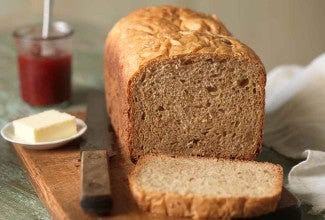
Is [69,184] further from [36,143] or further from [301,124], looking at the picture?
[301,124]

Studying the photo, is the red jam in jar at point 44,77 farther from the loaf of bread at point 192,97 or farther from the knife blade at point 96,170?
the loaf of bread at point 192,97

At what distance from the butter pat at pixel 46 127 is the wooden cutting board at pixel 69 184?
0.04 m

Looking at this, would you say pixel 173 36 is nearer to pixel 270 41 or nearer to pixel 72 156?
pixel 72 156

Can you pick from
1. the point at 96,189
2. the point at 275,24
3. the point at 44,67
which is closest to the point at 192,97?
the point at 96,189

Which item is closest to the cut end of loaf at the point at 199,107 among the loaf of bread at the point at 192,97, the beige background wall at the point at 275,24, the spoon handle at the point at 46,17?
the loaf of bread at the point at 192,97

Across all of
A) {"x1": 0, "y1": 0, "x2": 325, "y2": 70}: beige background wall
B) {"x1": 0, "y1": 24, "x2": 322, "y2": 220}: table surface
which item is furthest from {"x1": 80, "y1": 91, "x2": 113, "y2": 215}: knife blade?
{"x1": 0, "y1": 0, "x2": 325, "y2": 70}: beige background wall

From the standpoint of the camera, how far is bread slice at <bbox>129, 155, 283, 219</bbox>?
1.86 meters

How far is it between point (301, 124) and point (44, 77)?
100 cm

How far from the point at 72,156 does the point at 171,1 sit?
306 centimetres

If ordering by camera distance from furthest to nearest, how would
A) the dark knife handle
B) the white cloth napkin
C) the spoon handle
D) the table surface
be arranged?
the spoon handle < the white cloth napkin < the table surface < the dark knife handle

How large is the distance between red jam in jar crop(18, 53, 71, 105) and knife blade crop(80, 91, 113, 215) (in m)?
0.43

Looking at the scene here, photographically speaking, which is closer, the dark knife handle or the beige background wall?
the dark knife handle

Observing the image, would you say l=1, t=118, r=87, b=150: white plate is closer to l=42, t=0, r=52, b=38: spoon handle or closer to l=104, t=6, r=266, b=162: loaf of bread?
l=104, t=6, r=266, b=162: loaf of bread

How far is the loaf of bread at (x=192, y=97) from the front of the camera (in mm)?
2182
